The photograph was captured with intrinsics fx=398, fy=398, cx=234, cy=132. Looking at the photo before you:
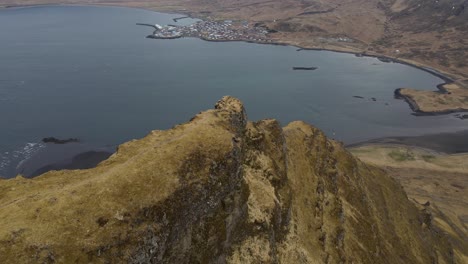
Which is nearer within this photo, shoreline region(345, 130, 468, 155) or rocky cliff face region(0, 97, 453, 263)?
rocky cliff face region(0, 97, 453, 263)

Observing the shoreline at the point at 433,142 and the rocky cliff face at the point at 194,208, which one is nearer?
the rocky cliff face at the point at 194,208

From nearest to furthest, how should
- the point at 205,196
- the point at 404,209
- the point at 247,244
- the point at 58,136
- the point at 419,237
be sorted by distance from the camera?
1. the point at 205,196
2. the point at 247,244
3. the point at 419,237
4. the point at 404,209
5. the point at 58,136

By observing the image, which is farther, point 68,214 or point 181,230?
point 181,230

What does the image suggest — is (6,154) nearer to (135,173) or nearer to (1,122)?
(1,122)

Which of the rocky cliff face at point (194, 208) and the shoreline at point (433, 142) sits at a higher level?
the rocky cliff face at point (194, 208)

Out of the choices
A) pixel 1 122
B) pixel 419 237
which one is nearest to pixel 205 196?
pixel 419 237

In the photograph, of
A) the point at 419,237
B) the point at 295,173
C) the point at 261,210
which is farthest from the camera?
the point at 419,237

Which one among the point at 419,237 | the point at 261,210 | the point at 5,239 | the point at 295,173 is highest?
the point at 5,239

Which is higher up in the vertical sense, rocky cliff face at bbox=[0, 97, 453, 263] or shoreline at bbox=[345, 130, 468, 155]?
rocky cliff face at bbox=[0, 97, 453, 263]
